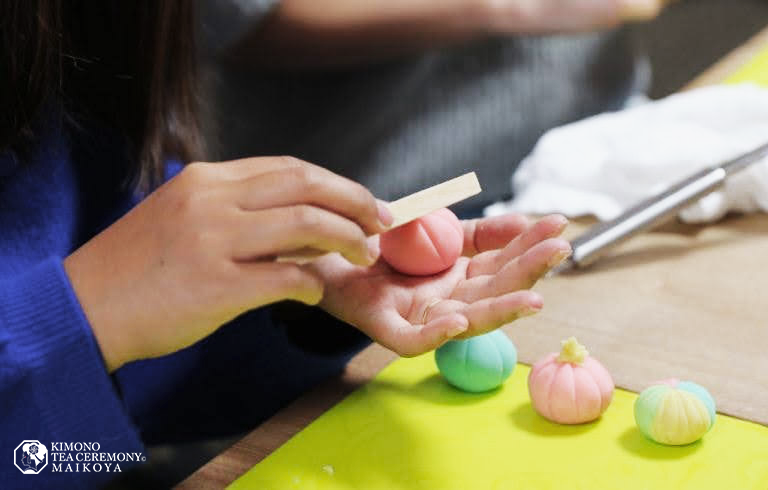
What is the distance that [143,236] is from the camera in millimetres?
518

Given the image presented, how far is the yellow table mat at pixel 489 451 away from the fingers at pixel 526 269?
0.09 m

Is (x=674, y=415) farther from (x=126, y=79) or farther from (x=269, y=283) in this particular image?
(x=126, y=79)

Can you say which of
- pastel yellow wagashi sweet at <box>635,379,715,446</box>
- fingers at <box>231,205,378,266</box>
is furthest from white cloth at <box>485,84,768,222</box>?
fingers at <box>231,205,378,266</box>

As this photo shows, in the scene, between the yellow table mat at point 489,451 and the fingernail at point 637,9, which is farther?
the fingernail at point 637,9

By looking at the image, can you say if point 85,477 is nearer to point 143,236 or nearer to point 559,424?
point 143,236

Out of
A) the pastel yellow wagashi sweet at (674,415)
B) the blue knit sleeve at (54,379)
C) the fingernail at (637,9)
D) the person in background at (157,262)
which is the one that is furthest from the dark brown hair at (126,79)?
the fingernail at (637,9)

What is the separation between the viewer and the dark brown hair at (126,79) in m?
0.71

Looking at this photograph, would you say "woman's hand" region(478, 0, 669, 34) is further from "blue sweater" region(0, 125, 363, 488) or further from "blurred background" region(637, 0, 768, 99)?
"blurred background" region(637, 0, 768, 99)

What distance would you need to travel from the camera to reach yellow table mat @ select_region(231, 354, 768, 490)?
0.53m

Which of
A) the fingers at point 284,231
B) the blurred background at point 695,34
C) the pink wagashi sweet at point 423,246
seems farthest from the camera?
the blurred background at point 695,34

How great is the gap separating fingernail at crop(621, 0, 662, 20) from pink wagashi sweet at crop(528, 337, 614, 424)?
26.0 inches

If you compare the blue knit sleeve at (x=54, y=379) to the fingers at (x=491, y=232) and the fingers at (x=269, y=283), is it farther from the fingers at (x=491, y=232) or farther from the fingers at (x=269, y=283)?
the fingers at (x=491, y=232)

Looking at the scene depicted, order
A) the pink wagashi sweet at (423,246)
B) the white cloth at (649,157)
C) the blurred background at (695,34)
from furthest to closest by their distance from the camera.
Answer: the blurred background at (695,34) < the white cloth at (649,157) < the pink wagashi sweet at (423,246)

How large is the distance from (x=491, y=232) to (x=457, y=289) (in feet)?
0.20
